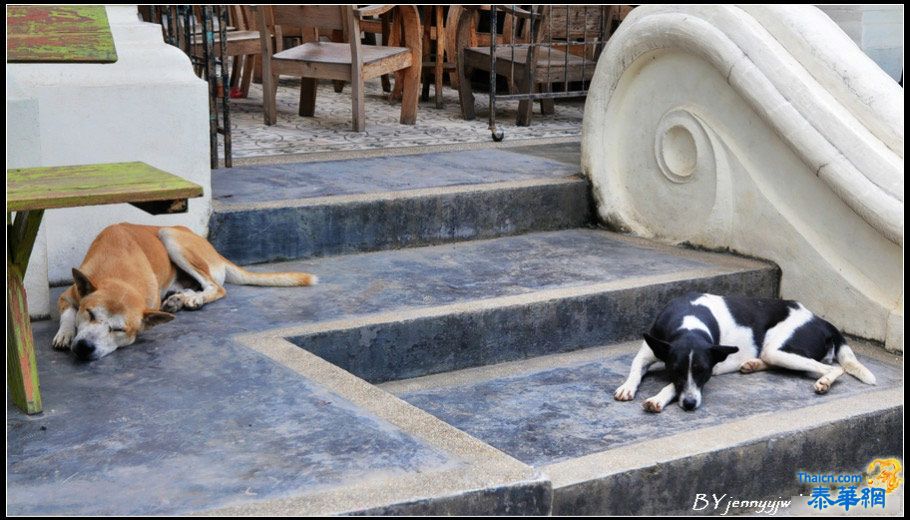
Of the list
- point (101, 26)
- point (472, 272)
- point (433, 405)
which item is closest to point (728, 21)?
point (472, 272)

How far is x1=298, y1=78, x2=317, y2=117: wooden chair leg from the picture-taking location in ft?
30.3

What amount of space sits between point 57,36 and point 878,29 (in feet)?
16.1

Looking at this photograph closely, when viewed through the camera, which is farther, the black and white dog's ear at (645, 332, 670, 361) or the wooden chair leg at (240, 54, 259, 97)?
the wooden chair leg at (240, 54, 259, 97)

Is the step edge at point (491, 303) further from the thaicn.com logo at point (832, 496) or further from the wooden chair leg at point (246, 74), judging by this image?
the wooden chair leg at point (246, 74)

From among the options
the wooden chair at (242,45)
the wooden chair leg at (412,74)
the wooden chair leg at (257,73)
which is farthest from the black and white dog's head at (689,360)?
the wooden chair leg at (257,73)

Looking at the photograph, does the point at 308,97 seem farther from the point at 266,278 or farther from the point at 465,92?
the point at 266,278

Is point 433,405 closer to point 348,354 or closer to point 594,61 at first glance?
point 348,354

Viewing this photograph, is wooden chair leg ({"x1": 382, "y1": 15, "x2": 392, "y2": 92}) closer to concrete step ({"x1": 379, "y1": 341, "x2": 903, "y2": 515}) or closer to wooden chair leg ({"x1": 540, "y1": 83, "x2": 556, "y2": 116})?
wooden chair leg ({"x1": 540, "y1": 83, "x2": 556, "y2": 116})

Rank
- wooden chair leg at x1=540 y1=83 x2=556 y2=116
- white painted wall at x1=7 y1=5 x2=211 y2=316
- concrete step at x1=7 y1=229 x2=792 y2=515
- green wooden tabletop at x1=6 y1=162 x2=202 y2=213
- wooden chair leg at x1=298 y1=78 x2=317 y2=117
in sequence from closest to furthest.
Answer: concrete step at x1=7 y1=229 x2=792 y2=515
green wooden tabletop at x1=6 y1=162 x2=202 y2=213
white painted wall at x1=7 y1=5 x2=211 y2=316
wooden chair leg at x1=298 y1=78 x2=317 y2=117
wooden chair leg at x1=540 y1=83 x2=556 y2=116

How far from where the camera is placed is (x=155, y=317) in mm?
4336

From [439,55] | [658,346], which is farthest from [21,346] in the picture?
[439,55]

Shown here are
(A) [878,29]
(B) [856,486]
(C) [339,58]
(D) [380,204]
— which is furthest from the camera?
(C) [339,58]

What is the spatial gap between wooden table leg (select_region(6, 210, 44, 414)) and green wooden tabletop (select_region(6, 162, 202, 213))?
14 centimetres

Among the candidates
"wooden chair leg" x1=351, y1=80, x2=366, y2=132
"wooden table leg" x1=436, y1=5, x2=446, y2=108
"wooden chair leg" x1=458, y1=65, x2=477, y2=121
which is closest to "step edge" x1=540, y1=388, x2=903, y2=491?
"wooden chair leg" x1=351, y1=80, x2=366, y2=132
